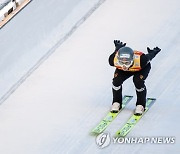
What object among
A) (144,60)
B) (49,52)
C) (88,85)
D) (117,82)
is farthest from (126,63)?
(49,52)

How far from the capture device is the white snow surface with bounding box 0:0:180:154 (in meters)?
8.11

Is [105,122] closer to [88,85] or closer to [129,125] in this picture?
[129,125]

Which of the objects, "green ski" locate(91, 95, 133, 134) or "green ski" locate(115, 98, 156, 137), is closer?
"green ski" locate(115, 98, 156, 137)

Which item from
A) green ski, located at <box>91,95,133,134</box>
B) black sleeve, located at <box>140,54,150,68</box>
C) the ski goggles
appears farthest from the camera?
green ski, located at <box>91,95,133,134</box>

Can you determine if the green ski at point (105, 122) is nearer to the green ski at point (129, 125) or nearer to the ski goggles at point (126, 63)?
the green ski at point (129, 125)

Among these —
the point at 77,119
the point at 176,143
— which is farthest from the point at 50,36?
the point at 176,143

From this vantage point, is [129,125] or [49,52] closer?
[129,125]

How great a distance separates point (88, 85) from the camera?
9.12 meters

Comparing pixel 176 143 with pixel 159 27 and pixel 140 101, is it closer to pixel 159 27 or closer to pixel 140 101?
pixel 140 101

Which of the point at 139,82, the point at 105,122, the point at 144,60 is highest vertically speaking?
the point at 144,60

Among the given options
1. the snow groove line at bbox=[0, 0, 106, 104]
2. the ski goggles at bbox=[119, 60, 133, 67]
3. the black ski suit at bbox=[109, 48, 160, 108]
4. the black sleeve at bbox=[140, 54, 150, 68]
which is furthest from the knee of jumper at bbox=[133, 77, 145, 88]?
the snow groove line at bbox=[0, 0, 106, 104]

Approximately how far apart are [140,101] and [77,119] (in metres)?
0.74

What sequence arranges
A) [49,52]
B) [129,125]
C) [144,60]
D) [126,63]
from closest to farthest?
[126,63] → [144,60] → [129,125] → [49,52]

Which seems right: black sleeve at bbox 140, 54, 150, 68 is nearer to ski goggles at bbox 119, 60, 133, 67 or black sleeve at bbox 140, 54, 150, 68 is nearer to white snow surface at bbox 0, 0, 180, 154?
ski goggles at bbox 119, 60, 133, 67
